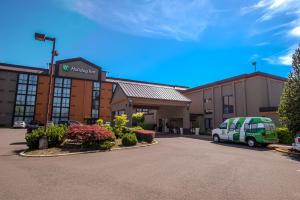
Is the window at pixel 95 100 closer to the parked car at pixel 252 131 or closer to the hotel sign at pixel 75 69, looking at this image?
the hotel sign at pixel 75 69

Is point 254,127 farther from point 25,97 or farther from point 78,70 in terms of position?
point 25,97

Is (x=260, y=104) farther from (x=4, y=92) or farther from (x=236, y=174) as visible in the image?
(x=4, y=92)

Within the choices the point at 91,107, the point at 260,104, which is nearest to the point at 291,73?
the point at 260,104

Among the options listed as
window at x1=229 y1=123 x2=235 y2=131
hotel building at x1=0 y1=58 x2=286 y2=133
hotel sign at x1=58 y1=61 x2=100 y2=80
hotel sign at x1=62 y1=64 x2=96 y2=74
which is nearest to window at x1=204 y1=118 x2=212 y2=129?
hotel building at x1=0 y1=58 x2=286 y2=133

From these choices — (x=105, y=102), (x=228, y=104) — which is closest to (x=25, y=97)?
(x=105, y=102)

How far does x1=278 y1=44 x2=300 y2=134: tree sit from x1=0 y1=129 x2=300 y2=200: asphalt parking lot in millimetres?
5611

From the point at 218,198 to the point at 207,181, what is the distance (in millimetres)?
1565

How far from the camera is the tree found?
1509 cm

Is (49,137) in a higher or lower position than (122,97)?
lower

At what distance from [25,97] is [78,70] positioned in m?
14.9

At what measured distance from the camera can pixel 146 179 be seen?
739 cm

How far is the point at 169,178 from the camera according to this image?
7531mm

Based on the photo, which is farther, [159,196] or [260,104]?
[260,104]

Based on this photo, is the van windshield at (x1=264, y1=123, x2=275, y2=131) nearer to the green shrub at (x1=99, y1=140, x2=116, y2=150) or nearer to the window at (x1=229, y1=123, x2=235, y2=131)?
the window at (x1=229, y1=123, x2=235, y2=131)
